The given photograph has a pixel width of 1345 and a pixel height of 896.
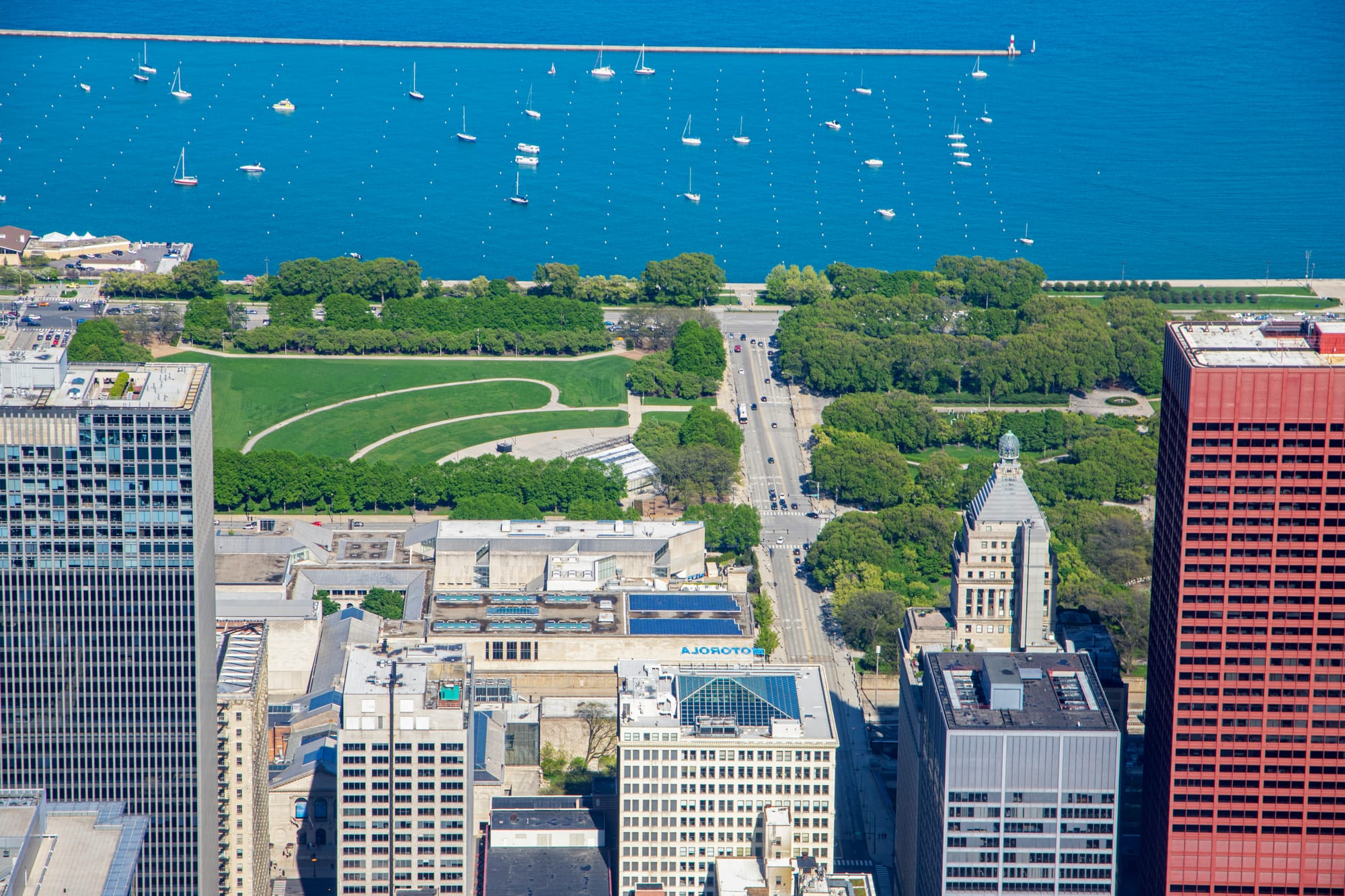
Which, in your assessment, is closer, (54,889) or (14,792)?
(54,889)
